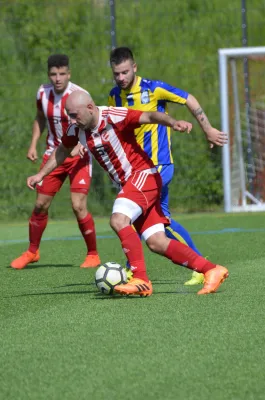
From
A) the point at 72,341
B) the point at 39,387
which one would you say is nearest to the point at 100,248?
the point at 72,341

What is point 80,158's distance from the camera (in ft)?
32.4

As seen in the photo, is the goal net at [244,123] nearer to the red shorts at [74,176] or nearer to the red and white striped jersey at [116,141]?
the red shorts at [74,176]

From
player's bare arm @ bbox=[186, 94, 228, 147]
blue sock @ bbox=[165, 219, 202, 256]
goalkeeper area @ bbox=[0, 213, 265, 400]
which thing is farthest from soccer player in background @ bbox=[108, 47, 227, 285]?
goalkeeper area @ bbox=[0, 213, 265, 400]

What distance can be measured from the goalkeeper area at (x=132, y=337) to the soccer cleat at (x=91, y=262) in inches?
12.0

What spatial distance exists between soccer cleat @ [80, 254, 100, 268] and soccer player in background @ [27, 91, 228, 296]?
229 cm

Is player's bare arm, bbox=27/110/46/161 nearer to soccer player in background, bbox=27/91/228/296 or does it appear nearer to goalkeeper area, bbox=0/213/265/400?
goalkeeper area, bbox=0/213/265/400

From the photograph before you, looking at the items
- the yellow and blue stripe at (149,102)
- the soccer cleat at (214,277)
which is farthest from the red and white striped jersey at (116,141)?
the yellow and blue stripe at (149,102)

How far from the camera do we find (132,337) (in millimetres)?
5668

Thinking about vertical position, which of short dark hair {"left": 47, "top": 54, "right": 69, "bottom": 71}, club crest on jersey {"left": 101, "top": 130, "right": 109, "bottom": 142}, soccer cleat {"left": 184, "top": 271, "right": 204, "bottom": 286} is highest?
short dark hair {"left": 47, "top": 54, "right": 69, "bottom": 71}

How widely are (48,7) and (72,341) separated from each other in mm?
11521

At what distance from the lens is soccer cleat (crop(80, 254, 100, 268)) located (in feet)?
31.6

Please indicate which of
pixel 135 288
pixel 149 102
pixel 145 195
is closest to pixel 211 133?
pixel 145 195

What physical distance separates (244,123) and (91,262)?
689cm

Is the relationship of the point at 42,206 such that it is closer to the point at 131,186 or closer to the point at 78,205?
the point at 78,205
